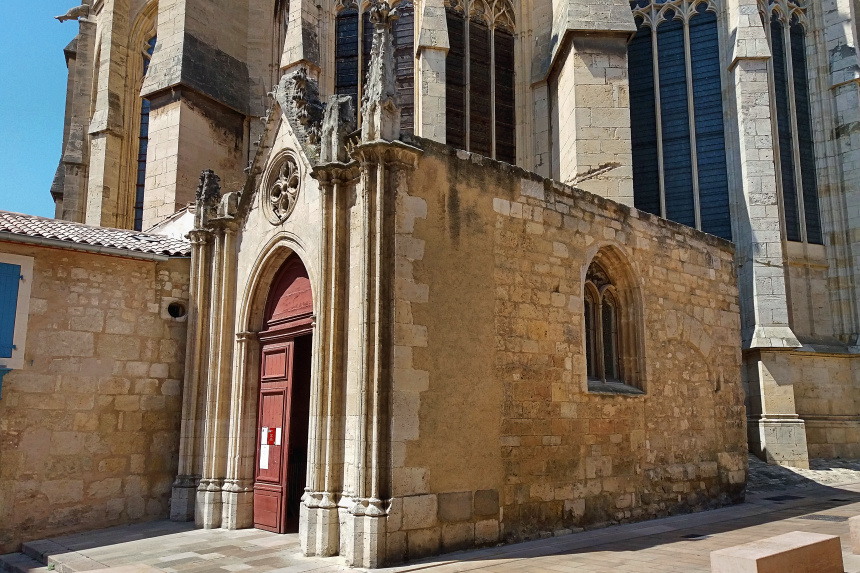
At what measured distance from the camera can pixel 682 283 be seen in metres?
10.7

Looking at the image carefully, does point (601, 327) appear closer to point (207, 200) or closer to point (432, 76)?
point (207, 200)

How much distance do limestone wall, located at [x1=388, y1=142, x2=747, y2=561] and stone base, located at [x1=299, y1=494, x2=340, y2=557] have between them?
2.14ft

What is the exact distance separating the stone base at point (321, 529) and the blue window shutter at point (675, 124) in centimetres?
1215

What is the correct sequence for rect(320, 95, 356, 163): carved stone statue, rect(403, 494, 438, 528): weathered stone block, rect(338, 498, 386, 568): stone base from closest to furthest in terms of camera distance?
1. rect(338, 498, 386, 568): stone base
2. rect(403, 494, 438, 528): weathered stone block
3. rect(320, 95, 356, 163): carved stone statue

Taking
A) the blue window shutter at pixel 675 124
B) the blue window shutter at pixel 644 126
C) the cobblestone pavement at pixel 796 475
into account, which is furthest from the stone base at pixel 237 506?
the blue window shutter at pixel 675 124

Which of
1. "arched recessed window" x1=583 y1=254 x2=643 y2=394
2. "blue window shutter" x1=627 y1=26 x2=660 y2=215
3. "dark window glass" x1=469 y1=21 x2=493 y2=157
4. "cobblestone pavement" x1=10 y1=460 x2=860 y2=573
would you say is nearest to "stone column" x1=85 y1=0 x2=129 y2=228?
"dark window glass" x1=469 y1=21 x2=493 y2=157

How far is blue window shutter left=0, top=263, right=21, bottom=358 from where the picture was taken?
8734 mm

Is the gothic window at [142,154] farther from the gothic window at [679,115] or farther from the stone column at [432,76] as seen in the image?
the gothic window at [679,115]

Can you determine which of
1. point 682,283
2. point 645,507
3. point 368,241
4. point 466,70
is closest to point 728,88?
point 466,70

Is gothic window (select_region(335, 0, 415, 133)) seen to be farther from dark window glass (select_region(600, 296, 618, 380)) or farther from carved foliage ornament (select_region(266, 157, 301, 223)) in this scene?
dark window glass (select_region(600, 296, 618, 380))

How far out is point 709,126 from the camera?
16.6 meters

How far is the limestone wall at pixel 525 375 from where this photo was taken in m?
7.14

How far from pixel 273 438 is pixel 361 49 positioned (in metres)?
10.4

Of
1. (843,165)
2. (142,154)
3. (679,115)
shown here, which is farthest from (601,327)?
(142,154)
